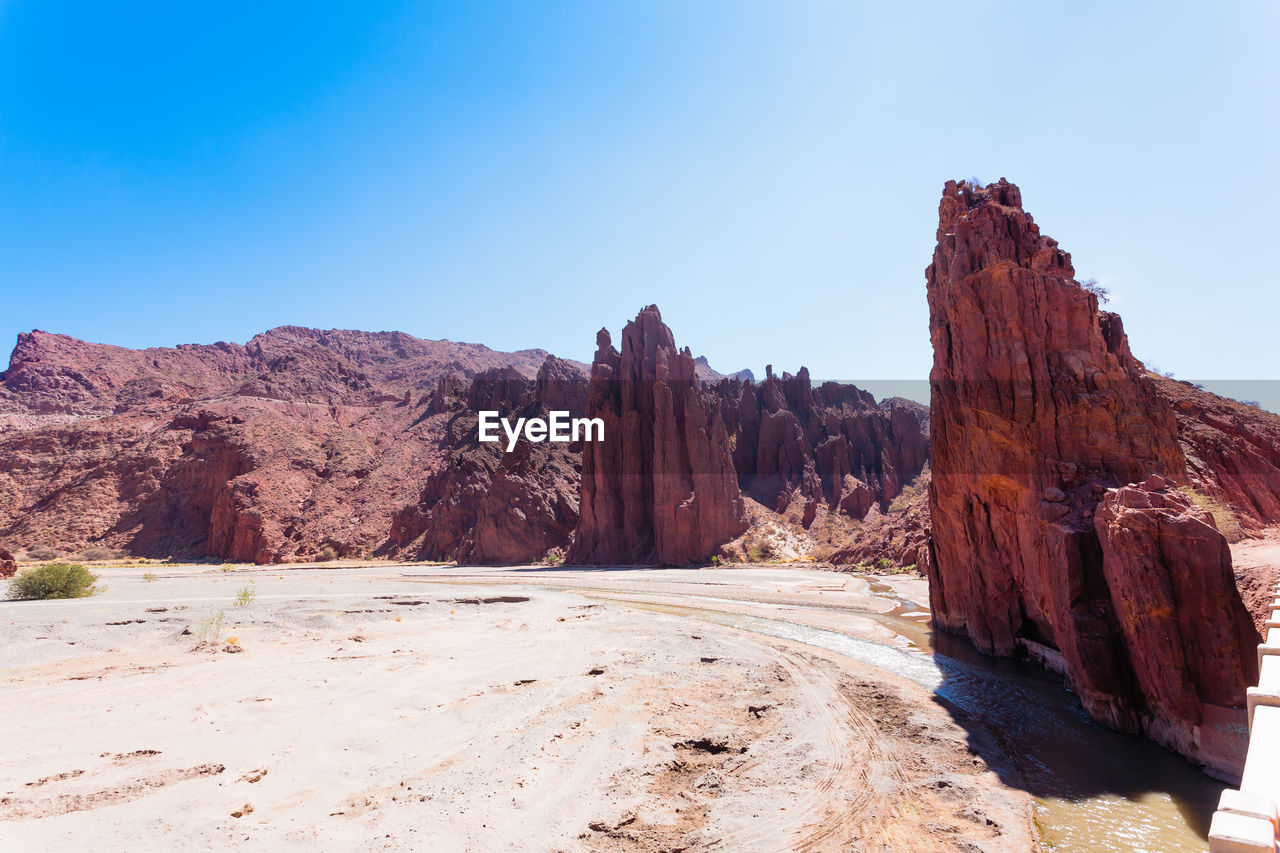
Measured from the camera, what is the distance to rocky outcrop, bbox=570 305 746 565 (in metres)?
57.0

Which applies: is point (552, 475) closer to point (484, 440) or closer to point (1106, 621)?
point (484, 440)

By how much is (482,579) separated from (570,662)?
3383 cm

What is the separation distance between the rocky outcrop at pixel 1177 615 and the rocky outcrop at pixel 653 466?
45544 millimetres

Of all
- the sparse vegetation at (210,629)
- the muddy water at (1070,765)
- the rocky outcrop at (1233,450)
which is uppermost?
the rocky outcrop at (1233,450)

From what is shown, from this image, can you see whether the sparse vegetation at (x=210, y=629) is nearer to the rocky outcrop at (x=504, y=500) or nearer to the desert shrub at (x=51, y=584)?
the desert shrub at (x=51, y=584)

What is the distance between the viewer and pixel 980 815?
8273 mm

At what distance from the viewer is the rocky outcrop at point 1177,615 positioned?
31.4 ft

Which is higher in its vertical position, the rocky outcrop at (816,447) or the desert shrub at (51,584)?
the rocky outcrop at (816,447)

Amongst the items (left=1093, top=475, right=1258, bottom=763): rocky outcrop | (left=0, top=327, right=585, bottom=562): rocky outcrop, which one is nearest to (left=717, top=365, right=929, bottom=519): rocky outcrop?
(left=0, top=327, right=585, bottom=562): rocky outcrop

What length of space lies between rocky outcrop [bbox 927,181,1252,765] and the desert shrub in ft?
120

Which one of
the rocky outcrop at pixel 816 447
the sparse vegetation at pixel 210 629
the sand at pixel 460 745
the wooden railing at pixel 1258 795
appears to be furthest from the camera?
the rocky outcrop at pixel 816 447

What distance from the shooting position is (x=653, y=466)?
195 feet


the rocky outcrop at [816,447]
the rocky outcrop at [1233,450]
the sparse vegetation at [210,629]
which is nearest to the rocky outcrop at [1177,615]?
the rocky outcrop at [1233,450]

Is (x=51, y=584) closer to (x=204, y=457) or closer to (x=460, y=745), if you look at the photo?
(x=460, y=745)
